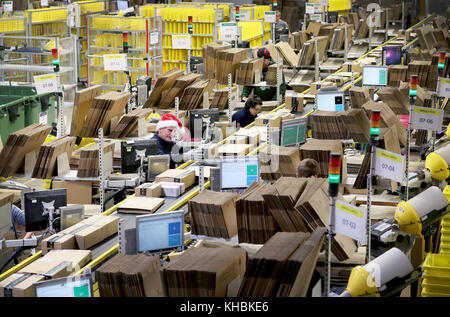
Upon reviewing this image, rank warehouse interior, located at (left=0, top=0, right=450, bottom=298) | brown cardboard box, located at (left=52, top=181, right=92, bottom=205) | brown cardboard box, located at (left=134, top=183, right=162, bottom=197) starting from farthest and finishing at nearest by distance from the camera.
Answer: brown cardboard box, located at (left=52, top=181, right=92, bottom=205) < brown cardboard box, located at (left=134, top=183, right=162, bottom=197) < warehouse interior, located at (left=0, top=0, right=450, bottom=298)

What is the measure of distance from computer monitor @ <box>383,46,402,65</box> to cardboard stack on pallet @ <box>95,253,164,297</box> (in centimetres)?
913

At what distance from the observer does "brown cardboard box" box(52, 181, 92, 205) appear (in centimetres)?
822

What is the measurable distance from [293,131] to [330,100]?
1452mm

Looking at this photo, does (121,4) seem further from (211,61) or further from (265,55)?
(211,61)

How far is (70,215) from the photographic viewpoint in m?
6.55

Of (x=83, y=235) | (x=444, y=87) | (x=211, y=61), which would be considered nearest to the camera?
(x=83, y=235)

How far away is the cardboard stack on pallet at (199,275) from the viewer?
4.39m

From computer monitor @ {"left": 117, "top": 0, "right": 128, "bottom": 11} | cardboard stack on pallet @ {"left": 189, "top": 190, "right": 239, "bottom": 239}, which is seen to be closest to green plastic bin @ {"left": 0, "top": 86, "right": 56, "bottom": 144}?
cardboard stack on pallet @ {"left": 189, "top": 190, "right": 239, "bottom": 239}

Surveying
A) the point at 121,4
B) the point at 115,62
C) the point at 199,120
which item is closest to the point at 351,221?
the point at 199,120

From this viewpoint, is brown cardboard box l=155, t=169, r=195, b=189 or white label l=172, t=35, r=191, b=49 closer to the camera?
brown cardboard box l=155, t=169, r=195, b=189

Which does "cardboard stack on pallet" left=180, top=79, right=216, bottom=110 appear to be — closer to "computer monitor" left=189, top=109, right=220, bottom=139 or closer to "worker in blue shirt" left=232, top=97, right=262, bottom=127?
"computer monitor" left=189, top=109, right=220, bottom=139

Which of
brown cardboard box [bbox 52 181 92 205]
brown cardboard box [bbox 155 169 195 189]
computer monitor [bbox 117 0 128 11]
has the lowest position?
brown cardboard box [bbox 52 181 92 205]

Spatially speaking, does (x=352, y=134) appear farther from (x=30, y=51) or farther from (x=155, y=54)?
(x=155, y=54)

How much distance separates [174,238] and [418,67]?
22.7 feet
